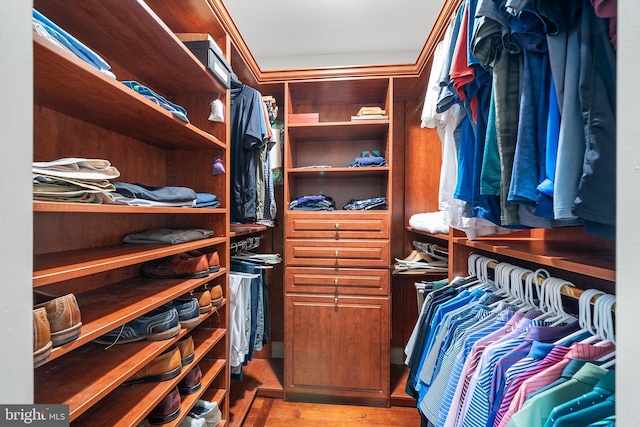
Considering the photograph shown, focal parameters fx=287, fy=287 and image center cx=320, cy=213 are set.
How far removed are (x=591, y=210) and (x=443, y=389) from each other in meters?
0.74

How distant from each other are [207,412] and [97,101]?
1.26 m

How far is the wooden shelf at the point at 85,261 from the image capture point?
0.60 meters

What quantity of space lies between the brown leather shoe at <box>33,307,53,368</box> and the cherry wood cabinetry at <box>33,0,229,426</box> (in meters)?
0.03

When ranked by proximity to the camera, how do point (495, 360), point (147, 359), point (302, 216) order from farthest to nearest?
point (302, 216) < point (147, 359) < point (495, 360)

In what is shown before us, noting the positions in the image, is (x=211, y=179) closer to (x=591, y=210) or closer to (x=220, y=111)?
(x=220, y=111)

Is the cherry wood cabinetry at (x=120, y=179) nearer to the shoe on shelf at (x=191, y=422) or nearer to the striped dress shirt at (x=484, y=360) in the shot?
the shoe on shelf at (x=191, y=422)

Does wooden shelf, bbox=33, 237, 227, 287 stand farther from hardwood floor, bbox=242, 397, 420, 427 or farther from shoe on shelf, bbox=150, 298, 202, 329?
hardwood floor, bbox=242, 397, 420, 427

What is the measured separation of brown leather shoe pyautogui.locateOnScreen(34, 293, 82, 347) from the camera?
601mm

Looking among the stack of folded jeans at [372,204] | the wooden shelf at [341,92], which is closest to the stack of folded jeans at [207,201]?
the stack of folded jeans at [372,204]

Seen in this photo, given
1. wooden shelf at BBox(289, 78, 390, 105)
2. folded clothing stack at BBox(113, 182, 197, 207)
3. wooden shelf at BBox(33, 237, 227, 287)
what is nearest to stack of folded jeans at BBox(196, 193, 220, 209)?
folded clothing stack at BBox(113, 182, 197, 207)

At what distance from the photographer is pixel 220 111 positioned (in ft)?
4.30

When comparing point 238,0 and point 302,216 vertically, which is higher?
point 238,0

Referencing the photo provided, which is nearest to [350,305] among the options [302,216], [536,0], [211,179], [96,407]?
[302,216]

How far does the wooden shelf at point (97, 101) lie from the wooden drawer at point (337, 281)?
99 cm
